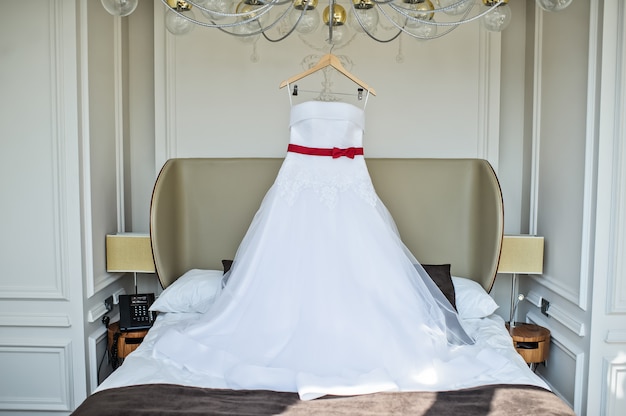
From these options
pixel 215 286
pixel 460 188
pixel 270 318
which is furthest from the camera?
pixel 460 188

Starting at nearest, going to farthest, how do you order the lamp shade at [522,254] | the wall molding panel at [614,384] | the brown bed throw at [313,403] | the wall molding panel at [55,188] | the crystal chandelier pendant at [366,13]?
the brown bed throw at [313,403]
the crystal chandelier pendant at [366,13]
the wall molding panel at [614,384]
the wall molding panel at [55,188]
the lamp shade at [522,254]

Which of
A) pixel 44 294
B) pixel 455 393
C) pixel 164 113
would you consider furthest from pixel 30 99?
pixel 455 393

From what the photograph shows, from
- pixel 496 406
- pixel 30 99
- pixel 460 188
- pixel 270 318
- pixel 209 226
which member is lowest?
pixel 496 406

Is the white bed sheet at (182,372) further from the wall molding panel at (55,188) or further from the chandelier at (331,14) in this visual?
the chandelier at (331,14)

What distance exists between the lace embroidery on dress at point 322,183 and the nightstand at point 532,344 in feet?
3.52

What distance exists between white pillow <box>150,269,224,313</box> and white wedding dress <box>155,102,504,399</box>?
0.35 m

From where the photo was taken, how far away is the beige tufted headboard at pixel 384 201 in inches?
123

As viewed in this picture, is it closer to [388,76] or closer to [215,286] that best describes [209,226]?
[215,286]

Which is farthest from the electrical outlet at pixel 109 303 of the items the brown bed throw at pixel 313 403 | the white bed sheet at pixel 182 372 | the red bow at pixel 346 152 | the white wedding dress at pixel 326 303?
the red bow at pixel 346 152

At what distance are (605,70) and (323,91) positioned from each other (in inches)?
60.5

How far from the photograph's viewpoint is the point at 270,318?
86.7 inches

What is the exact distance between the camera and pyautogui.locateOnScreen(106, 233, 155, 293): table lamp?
9.71 feet

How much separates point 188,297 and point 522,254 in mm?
1876

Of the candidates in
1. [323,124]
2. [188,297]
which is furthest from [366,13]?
[188,297]
